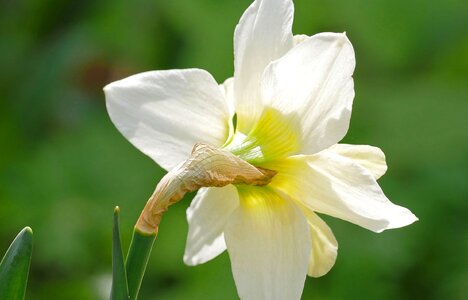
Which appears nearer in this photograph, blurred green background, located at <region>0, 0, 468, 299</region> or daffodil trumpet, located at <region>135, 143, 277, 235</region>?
daffodil trumpet, located at <region>135, 143, 277, 235</region>

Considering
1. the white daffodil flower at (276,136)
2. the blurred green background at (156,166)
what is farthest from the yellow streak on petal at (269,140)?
the blurred green background at (156,166)

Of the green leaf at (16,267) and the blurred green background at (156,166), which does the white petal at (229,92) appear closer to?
the green leaf at (16,267)

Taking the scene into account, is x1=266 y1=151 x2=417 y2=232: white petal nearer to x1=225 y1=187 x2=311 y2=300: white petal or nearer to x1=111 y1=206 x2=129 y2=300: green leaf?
x1=225 y1=187 x2=311 y2=300: white petal

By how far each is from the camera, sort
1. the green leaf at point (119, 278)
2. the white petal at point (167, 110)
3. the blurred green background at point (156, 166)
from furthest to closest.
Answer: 1. the blurred green background at point (156, 166)
2. the white petal at point (167, 110)
3. the green leaf at point (119, 278)

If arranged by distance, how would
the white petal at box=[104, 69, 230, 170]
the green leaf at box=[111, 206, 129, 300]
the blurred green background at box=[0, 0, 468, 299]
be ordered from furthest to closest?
the blurred green background at box=[0, 0, 468, 299], the white petal at box=[104, 69, 230, 170], the green leaf at box=[111, 206, 129, 300]

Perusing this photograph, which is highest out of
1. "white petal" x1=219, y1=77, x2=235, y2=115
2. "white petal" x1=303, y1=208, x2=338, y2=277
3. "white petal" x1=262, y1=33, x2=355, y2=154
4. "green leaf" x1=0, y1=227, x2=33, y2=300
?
"white petal" x1=262, y1=33, x2=355, y2=154

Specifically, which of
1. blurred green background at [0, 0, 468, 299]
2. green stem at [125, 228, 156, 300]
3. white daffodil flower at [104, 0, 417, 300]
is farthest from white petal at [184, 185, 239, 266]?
blurred green background at [0, 0, 468, 299]

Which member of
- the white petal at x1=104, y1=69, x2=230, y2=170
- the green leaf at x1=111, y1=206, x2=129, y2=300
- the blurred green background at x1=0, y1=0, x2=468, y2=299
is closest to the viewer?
the green leaf at x1=111, y1=206, x2=129, y2=300

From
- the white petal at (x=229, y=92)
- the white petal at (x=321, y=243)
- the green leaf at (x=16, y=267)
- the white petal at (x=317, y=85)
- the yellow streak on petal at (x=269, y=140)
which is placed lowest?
the white petal at (x=321, y=243)

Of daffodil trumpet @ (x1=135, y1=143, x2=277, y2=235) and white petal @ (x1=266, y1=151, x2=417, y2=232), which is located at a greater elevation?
daffodil trumpet @ (x1=135, y1=143, x2=277, y2=235)
